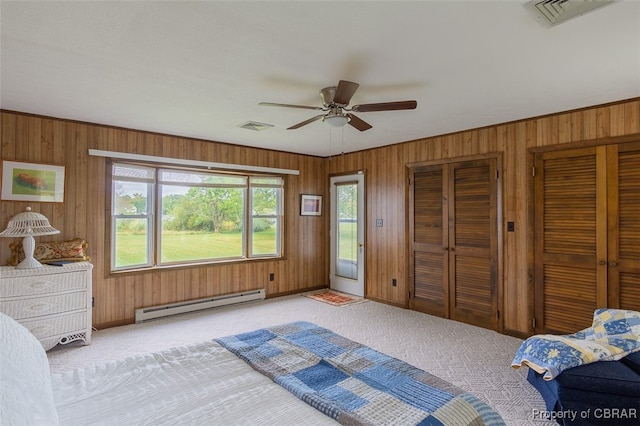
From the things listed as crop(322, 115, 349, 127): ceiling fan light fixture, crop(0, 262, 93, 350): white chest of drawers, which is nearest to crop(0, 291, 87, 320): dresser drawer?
crop(0, 262, 93, 350): white chest of drawers

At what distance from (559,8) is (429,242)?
3385 mm

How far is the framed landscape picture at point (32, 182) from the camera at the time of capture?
3561mm

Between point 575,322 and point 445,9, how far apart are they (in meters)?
3.42

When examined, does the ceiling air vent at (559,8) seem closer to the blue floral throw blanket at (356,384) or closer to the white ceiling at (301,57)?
the white ceiling at (301,57)

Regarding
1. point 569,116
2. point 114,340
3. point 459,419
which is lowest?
point 114,340

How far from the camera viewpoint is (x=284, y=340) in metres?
2.16

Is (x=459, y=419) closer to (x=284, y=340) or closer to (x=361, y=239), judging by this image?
(x=284, y=340)

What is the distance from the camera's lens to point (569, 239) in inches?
141

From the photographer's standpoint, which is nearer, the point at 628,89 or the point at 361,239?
the point at 628,89

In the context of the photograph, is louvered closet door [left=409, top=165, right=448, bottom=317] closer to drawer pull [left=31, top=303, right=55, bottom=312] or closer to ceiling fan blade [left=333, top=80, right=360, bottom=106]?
ceiling fan blade [left=333, top=80, right=360, bottom=106]

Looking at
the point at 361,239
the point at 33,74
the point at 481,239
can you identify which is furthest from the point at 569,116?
the point at 33,74

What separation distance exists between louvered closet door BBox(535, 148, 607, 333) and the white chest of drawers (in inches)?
194

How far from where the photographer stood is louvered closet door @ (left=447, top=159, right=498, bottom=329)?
13.7 feet

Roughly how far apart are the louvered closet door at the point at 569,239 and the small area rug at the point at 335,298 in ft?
8.49
